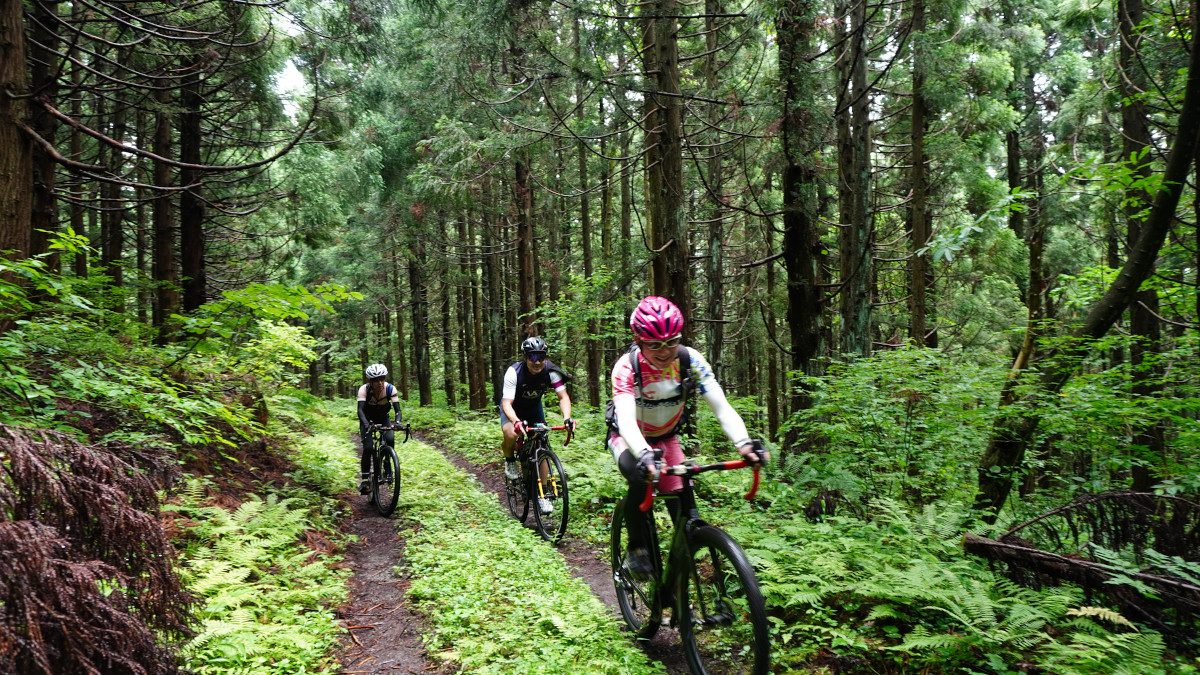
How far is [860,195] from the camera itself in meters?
8.92

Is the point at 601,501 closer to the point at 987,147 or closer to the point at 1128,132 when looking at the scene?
the point at 1128,132

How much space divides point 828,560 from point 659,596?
4.70 feet

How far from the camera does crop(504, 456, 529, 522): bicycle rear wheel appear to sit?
8133mm

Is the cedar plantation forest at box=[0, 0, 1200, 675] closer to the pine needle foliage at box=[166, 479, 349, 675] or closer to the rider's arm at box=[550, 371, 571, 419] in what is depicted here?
the pine needle foliage at box=[166, 479, 349, 675]

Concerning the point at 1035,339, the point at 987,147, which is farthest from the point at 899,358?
the point at 987,147

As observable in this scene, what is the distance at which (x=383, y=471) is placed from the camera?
9.29 meters

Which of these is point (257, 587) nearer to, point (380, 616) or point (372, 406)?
point (380, 616)

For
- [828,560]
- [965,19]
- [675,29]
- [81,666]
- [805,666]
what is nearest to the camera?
[81,666]

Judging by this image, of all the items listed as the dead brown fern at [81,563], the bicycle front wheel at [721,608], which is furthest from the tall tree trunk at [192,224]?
the bicycle front wheel at [721,608]

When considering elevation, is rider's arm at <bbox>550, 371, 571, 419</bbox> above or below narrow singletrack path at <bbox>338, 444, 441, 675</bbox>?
above

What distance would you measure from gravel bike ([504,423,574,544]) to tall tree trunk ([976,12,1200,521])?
4.57 metres

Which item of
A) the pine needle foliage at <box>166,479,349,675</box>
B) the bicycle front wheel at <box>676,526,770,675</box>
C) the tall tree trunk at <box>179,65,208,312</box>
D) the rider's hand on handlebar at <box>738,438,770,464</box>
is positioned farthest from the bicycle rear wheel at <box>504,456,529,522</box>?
the tall tree trunk at <box>179,65,208,312</box>

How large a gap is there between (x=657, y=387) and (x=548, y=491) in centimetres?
394

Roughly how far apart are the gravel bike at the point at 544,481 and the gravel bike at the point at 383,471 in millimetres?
2218
